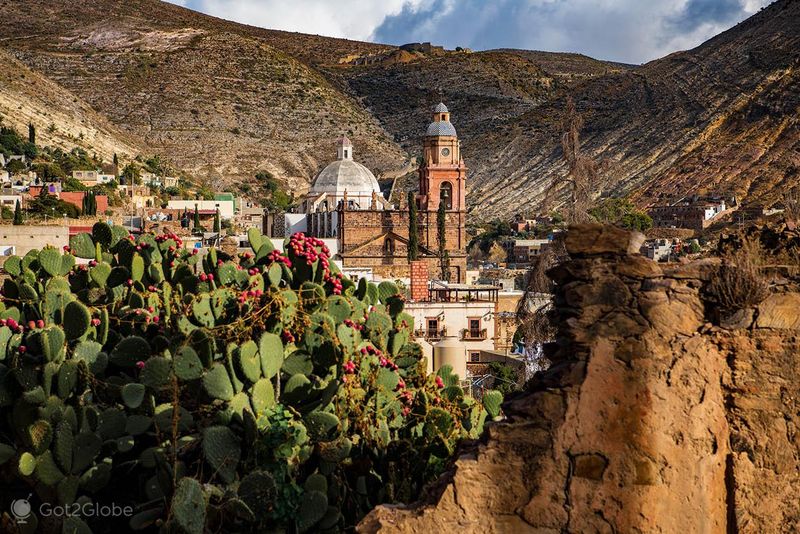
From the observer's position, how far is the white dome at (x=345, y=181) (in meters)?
66.6

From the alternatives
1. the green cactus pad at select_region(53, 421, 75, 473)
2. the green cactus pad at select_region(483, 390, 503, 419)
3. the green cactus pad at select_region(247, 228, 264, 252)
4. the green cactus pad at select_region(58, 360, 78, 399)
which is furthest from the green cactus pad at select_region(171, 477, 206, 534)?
the green cactus pad at select_region(247, 228, 264, 252)

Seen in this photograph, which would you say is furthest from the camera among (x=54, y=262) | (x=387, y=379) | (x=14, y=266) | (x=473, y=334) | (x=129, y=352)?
(x=473, y=334)

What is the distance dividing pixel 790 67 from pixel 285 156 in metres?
48.9

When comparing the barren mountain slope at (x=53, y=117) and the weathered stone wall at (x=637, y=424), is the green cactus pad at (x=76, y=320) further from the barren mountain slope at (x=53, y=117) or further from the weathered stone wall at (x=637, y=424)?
the barren mountain slope at (x=53, y=117)

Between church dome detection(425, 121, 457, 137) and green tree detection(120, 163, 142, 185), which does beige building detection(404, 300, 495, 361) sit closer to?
church dome detection(425, 121, 457, 137)

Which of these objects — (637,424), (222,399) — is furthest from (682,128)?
(637,424)

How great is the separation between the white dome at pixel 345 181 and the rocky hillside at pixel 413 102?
88.8 ft

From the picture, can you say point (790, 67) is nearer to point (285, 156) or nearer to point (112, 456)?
point (285, 156)

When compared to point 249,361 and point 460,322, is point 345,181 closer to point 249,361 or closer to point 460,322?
point 460,322

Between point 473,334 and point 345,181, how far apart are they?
37051mm

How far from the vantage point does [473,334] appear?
30.6 m

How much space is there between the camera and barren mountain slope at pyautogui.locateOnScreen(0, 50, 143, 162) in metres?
89.6

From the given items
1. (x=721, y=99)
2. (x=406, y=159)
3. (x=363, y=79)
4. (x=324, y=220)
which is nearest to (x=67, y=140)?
(x=324, y=220)

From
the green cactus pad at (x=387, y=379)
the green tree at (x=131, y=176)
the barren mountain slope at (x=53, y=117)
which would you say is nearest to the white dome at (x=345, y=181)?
the green tree at (x=131, y=176)
